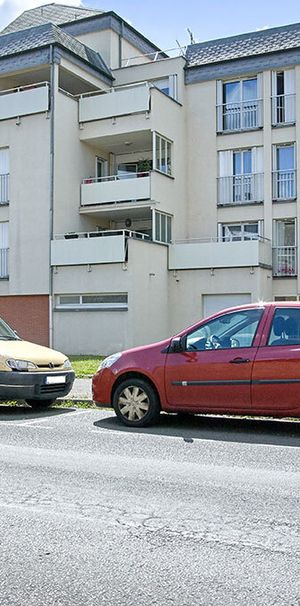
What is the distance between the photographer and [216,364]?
8.79 m

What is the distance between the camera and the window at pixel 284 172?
26.2 metres

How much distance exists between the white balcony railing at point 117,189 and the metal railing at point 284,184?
520cm

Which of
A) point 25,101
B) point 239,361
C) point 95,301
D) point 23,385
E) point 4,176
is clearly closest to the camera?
point 239,361

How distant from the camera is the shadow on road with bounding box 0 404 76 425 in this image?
10.5 m

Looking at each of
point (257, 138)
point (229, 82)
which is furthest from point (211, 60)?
point (257, 138)

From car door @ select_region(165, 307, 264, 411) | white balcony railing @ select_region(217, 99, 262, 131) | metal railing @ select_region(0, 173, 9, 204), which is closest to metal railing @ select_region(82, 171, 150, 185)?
metal railing @ select_region(0, 173, 9, 204)

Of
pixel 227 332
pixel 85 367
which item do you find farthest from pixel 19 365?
pixel 85 367

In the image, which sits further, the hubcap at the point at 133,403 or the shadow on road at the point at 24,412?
the shadow on road at the point at 24,412

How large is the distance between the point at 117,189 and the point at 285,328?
17.4 meters

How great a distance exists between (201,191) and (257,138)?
305 cm

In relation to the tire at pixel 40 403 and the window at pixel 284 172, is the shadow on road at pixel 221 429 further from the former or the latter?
the window at pixel 284 172

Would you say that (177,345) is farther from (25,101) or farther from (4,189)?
(25,101)

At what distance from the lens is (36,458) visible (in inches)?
284

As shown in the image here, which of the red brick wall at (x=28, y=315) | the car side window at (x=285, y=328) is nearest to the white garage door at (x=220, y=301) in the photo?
the red brick wall at (x=28, y=315)
